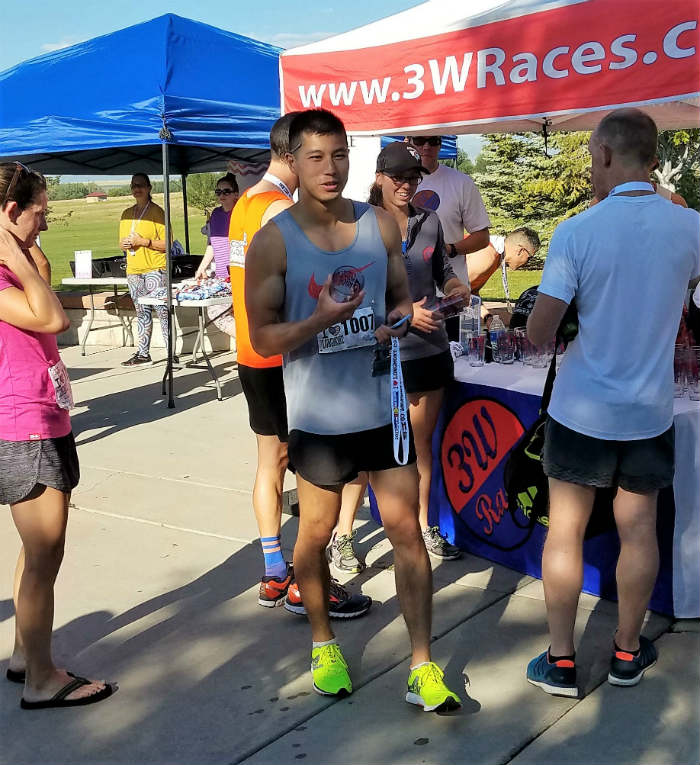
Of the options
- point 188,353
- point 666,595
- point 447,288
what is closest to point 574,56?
point 447,288

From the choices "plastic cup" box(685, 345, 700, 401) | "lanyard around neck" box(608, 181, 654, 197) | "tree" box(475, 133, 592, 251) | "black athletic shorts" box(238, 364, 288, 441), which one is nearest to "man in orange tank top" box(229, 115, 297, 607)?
"black athletic shorts" box(238, 364, 288, 441)

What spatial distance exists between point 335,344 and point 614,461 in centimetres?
95

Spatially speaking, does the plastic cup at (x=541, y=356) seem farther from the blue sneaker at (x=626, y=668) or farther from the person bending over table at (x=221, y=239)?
the person bending over table at (x=221, y=239)

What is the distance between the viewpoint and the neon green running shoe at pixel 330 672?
3.10 meters

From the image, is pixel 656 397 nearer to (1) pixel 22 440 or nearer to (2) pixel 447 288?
(2) pixel 447 288

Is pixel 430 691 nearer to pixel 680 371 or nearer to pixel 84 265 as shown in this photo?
pixel 680 371

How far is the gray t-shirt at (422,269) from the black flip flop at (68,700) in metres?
1.87

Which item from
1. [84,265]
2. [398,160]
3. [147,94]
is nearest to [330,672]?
[398,160]

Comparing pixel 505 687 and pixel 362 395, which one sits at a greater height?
pixel 362 395

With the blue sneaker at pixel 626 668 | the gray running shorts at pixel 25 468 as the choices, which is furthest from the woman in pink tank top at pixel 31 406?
the blue sneaker at pixel 626 668

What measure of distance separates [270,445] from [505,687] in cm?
137

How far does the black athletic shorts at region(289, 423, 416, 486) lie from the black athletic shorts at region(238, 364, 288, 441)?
823 millimetres

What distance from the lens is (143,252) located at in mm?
10211

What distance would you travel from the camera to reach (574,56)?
4348mm
